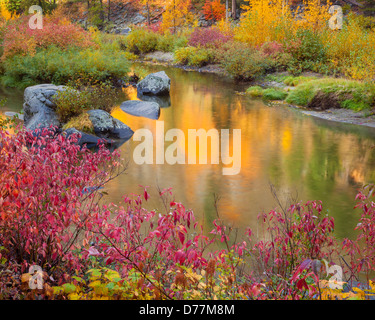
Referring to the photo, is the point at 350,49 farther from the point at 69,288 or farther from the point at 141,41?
the point at 69,288

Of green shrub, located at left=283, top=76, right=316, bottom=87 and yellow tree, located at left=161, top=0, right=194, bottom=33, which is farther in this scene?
yellow tree, located at left=161, top=0, right=194, bottom=33

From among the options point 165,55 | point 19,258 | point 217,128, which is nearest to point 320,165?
point 217,128

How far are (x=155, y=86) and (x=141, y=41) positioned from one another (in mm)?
15000

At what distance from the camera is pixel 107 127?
35.4 ft

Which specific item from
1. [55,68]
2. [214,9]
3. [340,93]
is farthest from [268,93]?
[214,9]

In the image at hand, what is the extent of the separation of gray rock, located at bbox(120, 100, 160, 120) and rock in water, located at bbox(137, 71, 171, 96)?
3.04 metres

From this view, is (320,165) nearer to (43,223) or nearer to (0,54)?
(43,223)

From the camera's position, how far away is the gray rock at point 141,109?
13633mm

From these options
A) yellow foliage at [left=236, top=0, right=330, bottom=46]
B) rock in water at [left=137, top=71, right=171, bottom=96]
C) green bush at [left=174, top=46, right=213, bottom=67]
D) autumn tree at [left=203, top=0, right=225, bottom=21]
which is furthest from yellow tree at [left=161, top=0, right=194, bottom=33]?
rock in water at [left=137, top=71, right=171, bottom=96]

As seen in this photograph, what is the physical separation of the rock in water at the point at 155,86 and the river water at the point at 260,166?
5.39 ft

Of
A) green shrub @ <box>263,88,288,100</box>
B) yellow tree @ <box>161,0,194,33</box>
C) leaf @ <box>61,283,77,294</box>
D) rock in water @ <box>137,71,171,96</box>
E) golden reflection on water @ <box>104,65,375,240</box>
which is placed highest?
yellow tree @ <box>161,0,194,33</box>

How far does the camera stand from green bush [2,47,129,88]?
1574cm

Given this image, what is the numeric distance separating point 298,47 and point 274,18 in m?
4.35

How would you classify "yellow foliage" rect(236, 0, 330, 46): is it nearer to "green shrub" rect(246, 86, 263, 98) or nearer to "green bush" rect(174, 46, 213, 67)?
"green bush" rect(174, 46, 213, 67)
